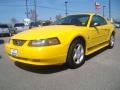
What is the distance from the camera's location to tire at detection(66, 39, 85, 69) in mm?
5182

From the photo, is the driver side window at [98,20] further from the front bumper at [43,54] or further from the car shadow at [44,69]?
the front bumper at [43,54]

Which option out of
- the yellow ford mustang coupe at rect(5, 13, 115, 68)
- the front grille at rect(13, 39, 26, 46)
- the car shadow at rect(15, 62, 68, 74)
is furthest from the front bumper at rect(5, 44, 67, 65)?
the car shadow at rect(15, 62, 68, 74)

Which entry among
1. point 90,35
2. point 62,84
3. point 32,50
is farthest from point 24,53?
point 90,35

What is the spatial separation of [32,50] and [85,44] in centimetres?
173

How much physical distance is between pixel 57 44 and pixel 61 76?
72 centimetres

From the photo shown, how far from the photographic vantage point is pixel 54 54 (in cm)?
475

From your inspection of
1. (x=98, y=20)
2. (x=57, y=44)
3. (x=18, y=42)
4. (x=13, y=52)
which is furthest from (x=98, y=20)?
(x=13, y=52)

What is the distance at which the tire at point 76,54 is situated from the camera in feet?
17.0

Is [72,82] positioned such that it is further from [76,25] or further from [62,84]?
[76,25]

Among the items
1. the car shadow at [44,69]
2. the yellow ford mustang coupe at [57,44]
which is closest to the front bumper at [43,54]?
the yellow ford mustang coupe at [57,44]

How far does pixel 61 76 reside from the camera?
4754 mm

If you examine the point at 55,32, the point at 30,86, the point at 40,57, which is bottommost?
the point at 30,86

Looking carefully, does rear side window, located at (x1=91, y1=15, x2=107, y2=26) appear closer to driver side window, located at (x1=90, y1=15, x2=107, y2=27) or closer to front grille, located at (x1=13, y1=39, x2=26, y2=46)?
driver side window, located at (x1=90, y1=15, x2=107, y2=27)

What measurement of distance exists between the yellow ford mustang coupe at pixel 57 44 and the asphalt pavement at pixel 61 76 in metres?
0.29
